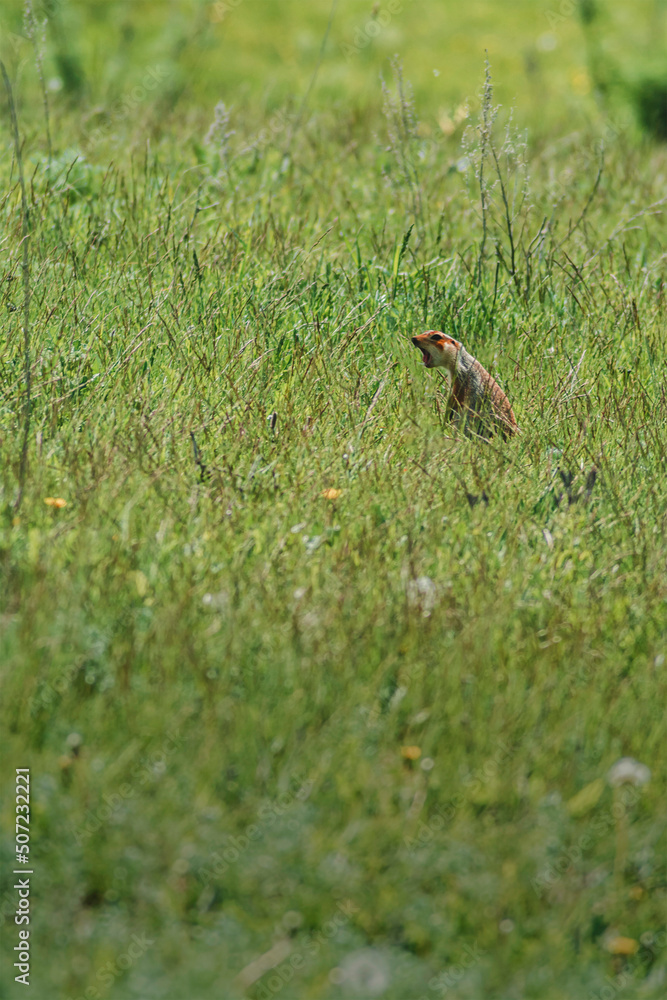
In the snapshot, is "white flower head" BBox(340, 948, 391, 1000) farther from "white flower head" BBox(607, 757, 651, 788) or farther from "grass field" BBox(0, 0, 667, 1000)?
"white flower head" BBox(607, 757, 651, 788)

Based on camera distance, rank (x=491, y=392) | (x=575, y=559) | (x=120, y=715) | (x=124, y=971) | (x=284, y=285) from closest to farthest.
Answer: (x=124, y=971) → (x=120, y=715) → (x=575, y=559) → (x=491, y=392) → (x=284, y=285)

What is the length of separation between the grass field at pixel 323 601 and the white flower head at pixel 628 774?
0.03 m

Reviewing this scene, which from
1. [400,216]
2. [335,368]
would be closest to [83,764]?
[335,368]

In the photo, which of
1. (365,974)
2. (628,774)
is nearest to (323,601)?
(628,774)

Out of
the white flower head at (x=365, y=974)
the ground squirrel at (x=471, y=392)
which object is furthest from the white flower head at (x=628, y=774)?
the ground squirrel at (x=471, y=392)

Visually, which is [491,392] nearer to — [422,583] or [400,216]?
[422,583]

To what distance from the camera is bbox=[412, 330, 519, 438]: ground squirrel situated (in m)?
3.91

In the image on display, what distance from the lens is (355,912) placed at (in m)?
2.24

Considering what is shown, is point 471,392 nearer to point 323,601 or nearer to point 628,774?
point 323,601

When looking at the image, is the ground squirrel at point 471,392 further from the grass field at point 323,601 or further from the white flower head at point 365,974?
the white flower head at point 365,974

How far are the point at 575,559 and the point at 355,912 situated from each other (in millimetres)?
1463

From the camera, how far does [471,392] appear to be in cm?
396

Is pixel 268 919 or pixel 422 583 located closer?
pixel 268 919

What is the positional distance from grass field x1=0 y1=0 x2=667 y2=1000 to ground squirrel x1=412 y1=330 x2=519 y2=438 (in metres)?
0.08
